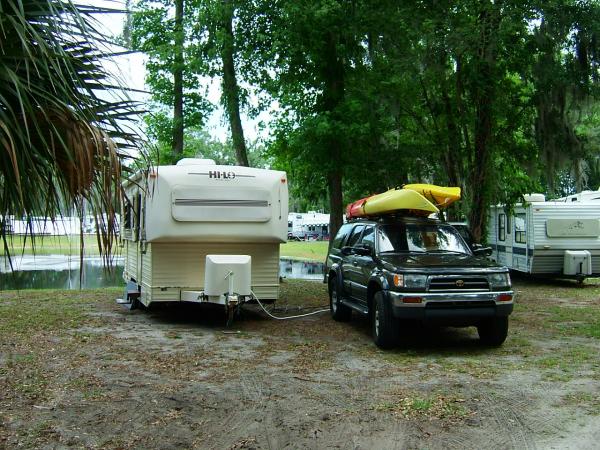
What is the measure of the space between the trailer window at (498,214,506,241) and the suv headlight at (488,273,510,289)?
11.5 m

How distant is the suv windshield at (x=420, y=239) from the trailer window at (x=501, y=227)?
33.0 ft

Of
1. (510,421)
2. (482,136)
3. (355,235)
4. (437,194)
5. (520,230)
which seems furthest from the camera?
(520,230)

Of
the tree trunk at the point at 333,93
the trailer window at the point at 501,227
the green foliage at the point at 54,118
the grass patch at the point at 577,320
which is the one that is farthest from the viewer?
the trailer window at the point at 501,227

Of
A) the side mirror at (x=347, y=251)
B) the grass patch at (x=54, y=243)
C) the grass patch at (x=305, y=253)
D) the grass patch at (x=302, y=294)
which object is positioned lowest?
the grass patch at (x=302, y=294)

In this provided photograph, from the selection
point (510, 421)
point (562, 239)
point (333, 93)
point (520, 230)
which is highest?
point (333, 93)

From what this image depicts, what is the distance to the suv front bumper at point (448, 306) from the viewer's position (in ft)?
26.7

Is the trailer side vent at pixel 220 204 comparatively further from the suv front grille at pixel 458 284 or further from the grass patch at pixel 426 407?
the grass patch at pixel 426 407

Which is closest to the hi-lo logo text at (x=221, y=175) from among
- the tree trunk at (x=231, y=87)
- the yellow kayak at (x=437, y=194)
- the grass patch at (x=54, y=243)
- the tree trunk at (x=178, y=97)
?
the yellow kayak at (x=437, y=194)

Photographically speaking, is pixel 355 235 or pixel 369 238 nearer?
pixel 369 238

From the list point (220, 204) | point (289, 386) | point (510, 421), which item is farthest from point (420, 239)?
point (510, 421)

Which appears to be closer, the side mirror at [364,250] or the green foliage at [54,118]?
the green foliage at [54,118]

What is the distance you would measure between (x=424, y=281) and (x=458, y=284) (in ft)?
1.49

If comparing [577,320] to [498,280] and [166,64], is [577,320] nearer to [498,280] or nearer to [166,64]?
[498,280]

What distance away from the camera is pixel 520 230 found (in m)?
18.2
